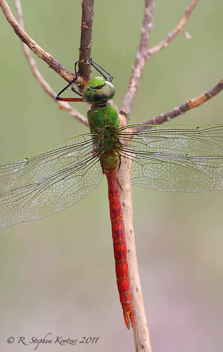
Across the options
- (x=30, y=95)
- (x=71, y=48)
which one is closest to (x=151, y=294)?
(x=30, y=95)

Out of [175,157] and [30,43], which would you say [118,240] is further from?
[30,43]

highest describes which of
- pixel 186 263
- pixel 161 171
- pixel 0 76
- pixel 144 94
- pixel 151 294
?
pixel 0 76

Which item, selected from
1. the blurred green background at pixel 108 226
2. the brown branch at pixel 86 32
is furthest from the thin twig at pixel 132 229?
the blurred green background at pixel 108 226

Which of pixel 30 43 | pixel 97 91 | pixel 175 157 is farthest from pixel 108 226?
pixel 30 43

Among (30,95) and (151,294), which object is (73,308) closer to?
(151,294)

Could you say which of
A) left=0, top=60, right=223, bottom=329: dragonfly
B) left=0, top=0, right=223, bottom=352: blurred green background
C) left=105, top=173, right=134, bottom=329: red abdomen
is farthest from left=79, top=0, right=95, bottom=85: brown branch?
left=0, top=0, right=223, bottom=352: blurred green background

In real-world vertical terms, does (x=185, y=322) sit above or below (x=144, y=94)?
below
